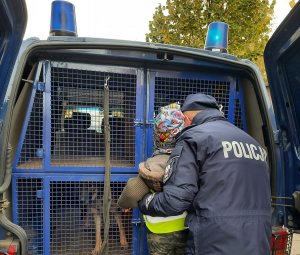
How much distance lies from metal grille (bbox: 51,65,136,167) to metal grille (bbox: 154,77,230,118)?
0.84ft

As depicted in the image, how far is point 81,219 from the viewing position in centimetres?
264

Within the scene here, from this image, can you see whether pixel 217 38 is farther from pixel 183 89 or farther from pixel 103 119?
pixel 103 119

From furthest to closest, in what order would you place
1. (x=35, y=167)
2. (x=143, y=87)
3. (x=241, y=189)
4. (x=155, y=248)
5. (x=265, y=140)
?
(x=265, y=140) → (x=143, y=87) → (x=35, y=167) → (x=155, y=248) → (x=241, y=189)

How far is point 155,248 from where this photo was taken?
2.29 m

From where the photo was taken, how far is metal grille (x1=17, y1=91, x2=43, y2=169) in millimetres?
2439

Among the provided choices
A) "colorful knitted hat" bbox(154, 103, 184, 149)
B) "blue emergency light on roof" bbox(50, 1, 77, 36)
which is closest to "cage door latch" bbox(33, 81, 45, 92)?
"blue emergency light on roof" bbox(50, 1, 77, 36)

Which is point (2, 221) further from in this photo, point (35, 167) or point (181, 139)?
point (181, 139)

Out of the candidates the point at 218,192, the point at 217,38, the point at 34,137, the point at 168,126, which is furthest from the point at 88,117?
the point at 217,38

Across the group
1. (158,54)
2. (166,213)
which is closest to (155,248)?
(166,213)

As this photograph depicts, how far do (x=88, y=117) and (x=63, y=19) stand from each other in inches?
34.1

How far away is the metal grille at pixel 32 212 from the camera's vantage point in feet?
8.00

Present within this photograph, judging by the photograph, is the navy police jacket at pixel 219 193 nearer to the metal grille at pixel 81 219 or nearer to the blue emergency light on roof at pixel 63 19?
the metal grille at pixel 81 219

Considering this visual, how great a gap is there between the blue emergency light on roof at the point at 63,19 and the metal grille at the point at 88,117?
42 centimetres

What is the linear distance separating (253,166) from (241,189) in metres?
0.18
